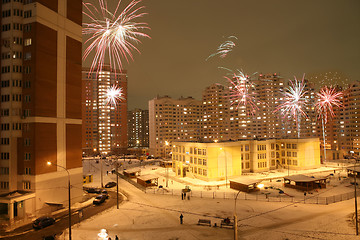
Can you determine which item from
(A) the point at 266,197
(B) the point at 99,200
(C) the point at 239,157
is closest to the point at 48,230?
(B) the point at 99,200

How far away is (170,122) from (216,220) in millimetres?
107682

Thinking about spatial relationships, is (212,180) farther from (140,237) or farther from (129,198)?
(140,237)

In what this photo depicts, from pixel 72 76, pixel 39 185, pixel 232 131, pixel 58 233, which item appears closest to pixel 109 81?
pixel 232 131

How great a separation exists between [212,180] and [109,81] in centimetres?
11565

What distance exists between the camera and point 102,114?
473 ft

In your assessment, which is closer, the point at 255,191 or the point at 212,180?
the point at 255,191

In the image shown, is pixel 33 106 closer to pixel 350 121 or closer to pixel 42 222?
pixel 42 222

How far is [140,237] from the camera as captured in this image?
23.5 meters

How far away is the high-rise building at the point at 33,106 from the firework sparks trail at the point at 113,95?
104706 mm

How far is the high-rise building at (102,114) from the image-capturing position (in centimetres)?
14062

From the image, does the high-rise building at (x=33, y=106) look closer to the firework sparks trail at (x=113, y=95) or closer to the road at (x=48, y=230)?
the road at (x=48, y=230)

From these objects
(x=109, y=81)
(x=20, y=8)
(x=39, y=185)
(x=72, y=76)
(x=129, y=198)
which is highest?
(x=109, y=81)

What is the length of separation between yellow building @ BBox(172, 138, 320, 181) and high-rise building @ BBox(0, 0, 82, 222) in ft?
89.1

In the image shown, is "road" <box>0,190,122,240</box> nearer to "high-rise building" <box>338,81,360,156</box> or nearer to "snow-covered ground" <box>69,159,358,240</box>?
"snow-covered ground" <box>69,159,358,240</box>
